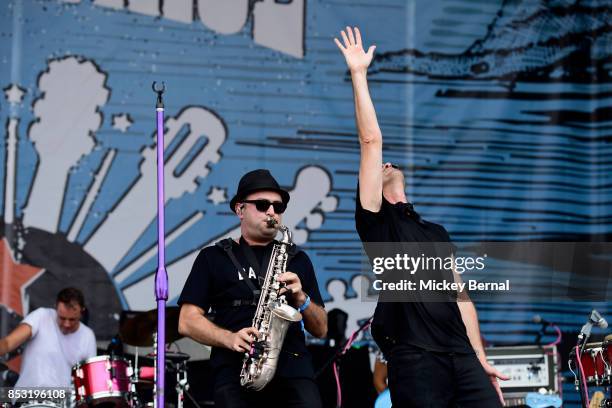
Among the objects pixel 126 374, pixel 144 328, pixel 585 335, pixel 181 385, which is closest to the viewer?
pixel 585 335

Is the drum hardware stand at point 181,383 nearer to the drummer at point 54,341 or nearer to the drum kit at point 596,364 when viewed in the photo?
the drummer at point 54,341

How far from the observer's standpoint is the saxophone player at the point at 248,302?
17.6ft

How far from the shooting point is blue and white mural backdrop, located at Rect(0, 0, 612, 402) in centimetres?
876

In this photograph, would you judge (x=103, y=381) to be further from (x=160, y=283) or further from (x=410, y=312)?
(x=410, y=312)

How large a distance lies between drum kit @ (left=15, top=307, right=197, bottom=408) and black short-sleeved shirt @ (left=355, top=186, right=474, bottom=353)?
279 cm

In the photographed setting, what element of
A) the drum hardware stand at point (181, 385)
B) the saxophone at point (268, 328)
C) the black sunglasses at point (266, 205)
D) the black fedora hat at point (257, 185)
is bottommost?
the drum hardware stand at point (181, 385)

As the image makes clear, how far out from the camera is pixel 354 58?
535cm

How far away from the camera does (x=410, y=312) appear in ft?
17.2

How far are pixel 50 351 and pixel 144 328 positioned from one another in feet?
3.12

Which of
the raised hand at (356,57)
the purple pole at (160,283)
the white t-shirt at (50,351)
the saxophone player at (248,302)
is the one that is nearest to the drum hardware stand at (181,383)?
the white t-shirt at (50,351)

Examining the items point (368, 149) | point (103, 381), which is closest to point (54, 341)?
point (103, 381)

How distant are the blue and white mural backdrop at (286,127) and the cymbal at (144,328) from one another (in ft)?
2.56

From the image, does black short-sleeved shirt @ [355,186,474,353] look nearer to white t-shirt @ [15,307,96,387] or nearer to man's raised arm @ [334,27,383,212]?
man's raised arm @ [334,27,383,212]

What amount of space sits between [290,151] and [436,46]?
5.19ft
